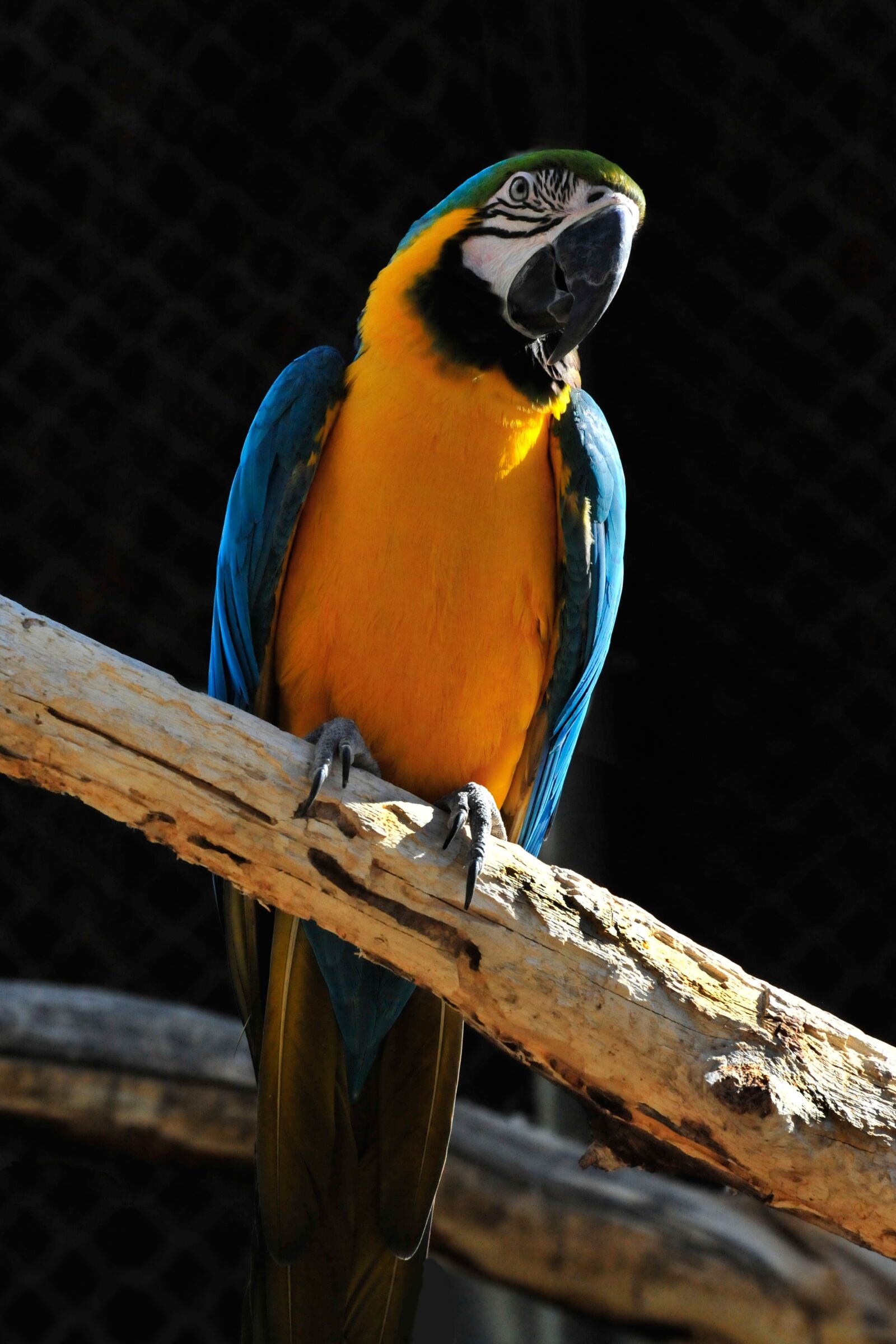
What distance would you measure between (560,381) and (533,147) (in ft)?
2.75

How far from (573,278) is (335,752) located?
475 millimetres

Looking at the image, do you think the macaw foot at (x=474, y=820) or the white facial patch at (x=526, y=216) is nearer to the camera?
the macaw foot at (x=474, y=820)

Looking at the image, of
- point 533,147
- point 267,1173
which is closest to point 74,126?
point 533,147

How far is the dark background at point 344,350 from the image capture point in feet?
6.82

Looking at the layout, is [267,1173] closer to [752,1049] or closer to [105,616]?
[752,1049]

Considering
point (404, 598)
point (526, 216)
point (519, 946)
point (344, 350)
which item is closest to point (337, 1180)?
point (519, 946)

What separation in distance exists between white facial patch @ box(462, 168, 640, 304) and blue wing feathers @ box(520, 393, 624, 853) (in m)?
0.14

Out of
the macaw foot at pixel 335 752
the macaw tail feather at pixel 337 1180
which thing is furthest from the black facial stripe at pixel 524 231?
the macaw tail feather at pixel 337 1180

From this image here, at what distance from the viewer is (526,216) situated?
3.70 feet

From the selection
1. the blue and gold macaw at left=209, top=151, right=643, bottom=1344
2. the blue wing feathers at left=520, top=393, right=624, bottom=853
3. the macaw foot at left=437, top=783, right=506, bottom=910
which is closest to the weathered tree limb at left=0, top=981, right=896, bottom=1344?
the blue and gold macaw at left=209, top=151, right=643, bottom=1344

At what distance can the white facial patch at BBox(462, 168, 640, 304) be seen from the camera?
1.12 meters

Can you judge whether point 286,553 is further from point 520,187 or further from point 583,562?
point 520,187

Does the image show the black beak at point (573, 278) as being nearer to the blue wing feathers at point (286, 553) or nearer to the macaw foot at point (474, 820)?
the blue wing feathers at point (286, 553)

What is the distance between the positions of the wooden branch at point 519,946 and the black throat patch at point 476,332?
41cm
